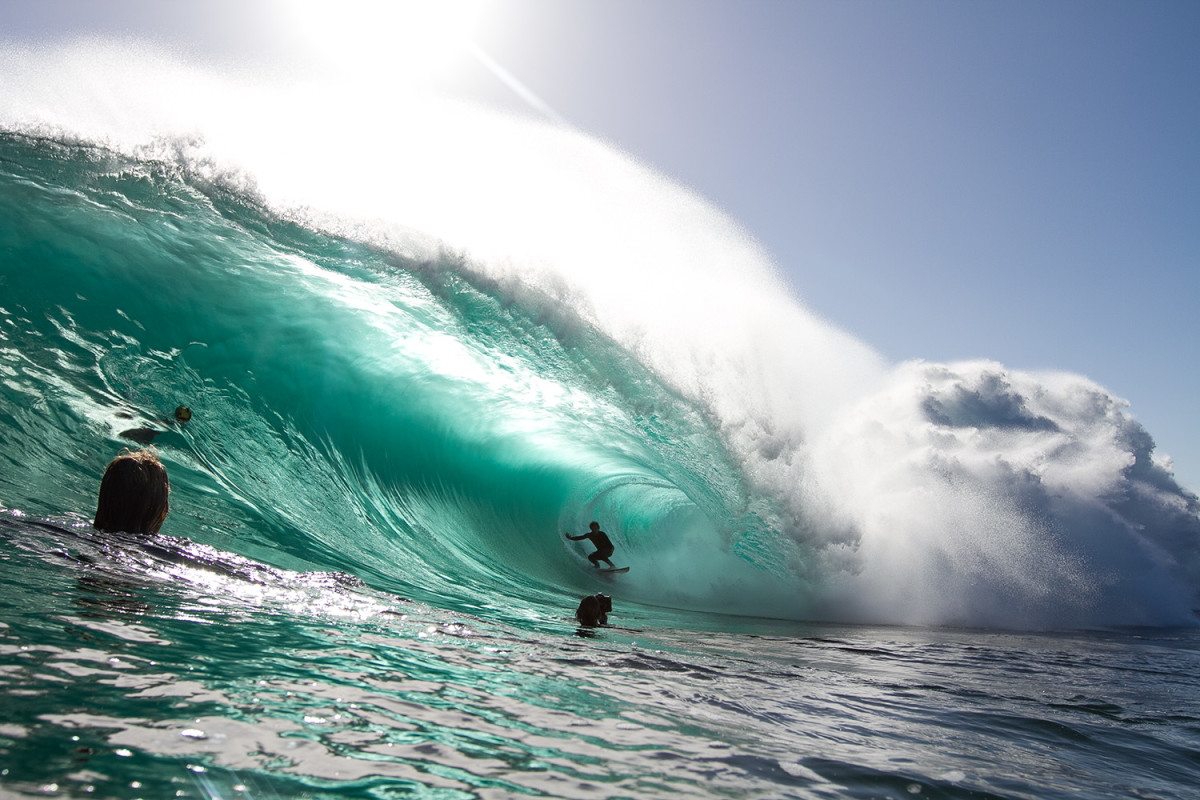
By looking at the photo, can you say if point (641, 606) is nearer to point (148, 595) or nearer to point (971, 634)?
point (971, 634)

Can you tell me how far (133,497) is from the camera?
164 inches

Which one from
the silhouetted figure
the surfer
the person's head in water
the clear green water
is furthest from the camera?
the surfer

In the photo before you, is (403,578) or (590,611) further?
(403,578)

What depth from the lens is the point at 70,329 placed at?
7207 millimetres

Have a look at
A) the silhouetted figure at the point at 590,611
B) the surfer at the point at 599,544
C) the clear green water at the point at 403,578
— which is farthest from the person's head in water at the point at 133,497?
the surfer at the point at 599,544

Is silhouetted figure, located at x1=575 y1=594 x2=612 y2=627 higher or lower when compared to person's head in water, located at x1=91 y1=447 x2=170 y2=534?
lower

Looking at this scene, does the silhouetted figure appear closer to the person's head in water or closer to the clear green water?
the clear green water

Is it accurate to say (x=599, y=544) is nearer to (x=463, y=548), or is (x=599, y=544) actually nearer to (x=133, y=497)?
(x=463, y=548)

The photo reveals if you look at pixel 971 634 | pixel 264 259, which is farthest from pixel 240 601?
pixel 971 634

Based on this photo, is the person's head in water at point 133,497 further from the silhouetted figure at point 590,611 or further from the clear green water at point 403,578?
the silhouetted figure at point 590,611

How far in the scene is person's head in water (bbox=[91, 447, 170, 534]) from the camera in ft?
13.4

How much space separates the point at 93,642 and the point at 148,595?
965mm

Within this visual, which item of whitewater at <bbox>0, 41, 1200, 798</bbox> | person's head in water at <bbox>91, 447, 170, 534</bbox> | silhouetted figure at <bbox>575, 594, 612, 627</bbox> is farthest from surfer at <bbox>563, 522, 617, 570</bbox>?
person's head in water at <bbox>91, 447, 170, 534</bbox>

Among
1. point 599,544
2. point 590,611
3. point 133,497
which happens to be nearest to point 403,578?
point 590,611
